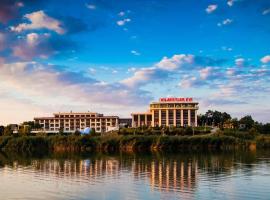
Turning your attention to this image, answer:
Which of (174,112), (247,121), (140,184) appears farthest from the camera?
(174,112)

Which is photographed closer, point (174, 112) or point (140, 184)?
point (140, 184)

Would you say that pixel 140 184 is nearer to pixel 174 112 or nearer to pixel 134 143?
pixel 134 143

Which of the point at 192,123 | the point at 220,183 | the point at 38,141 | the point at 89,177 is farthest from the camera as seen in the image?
the point at 192,123

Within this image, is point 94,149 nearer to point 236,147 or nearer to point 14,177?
point 236,147

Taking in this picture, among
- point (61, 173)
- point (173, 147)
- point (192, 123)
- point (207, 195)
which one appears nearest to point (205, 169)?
point (61, 173)

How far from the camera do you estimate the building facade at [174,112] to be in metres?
185

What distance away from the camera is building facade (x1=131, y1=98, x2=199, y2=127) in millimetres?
184750

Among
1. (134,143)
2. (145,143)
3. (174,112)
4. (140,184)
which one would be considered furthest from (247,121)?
(140,184)

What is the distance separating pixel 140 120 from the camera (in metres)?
196

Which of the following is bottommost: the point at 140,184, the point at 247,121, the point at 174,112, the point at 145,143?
the point at 140,184

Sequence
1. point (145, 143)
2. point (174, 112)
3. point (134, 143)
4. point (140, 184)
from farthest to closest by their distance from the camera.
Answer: point (174, 112) → point (145, 143) → point (134, 143) → point (140, 184)

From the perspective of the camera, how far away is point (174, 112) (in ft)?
611

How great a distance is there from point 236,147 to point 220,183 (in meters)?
59.5

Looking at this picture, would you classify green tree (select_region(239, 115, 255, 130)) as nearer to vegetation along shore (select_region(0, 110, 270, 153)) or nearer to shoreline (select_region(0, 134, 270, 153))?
vegetation along shore (select_region(0, 110, 270, 153))
